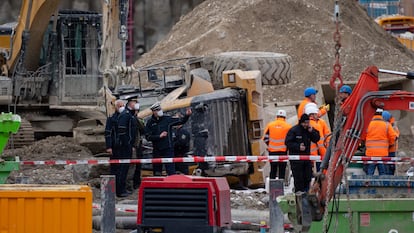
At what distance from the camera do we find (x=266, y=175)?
18562mm

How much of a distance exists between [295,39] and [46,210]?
2166 centimetres

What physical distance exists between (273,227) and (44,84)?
1556 centimetres

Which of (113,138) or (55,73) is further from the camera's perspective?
(55,73)

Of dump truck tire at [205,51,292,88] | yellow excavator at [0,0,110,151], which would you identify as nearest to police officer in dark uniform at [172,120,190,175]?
dump truck tire at [205,51,292,88]

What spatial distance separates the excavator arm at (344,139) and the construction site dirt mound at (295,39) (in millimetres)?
18369

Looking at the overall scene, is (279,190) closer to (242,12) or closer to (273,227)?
(273,227)

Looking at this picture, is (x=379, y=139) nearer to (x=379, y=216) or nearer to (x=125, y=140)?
(x=125, y=140)

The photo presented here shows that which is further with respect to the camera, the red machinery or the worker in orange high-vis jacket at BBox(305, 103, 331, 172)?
the worker in orange high-vis jacket at BBox(305, 103, 331, 172)

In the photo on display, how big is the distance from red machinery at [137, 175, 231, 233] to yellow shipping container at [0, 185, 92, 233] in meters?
0.70

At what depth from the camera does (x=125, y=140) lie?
17.9 m

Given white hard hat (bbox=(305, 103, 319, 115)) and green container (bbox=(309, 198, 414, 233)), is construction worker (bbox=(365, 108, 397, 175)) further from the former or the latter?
green container (bbox=(309, 198, 414, 233))

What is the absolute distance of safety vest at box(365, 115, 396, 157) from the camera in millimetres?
18000

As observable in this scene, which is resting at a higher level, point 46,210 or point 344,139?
point 344,139

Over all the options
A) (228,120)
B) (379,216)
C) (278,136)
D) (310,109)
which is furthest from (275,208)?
(228,120)
